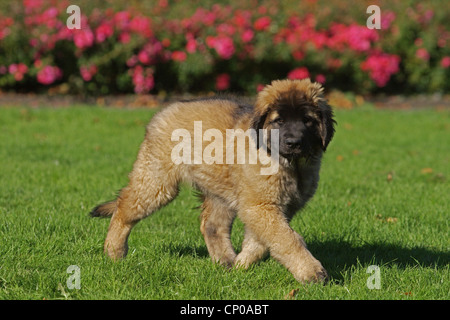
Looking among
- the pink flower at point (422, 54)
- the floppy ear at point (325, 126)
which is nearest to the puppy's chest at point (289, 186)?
the floppy ear at point (325, 126)

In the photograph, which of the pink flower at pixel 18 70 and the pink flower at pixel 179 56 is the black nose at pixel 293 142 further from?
the pink flower at pixel 18 70

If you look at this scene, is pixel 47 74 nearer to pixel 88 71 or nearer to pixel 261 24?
pixel 88 71

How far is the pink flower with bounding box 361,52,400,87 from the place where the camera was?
568 inches

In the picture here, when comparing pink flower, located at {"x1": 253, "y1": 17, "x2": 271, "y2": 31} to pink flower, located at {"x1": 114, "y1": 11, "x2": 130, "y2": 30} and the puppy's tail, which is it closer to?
pink flower, located at {"x1": 114, "y1": 11, "x2": 130, "y2": 30}

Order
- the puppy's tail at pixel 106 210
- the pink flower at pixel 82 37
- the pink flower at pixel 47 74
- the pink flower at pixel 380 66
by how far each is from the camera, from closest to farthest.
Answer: the puppy's tail at pixel 106 210, the pink flower at pixel 82 37, the pink flower at pixel 47 74, the pink flower at pixel 380 66

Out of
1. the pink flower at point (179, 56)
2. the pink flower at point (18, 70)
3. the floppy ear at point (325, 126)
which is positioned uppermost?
the floppy ear at point (325, 126)

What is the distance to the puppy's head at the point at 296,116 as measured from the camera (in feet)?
14.1

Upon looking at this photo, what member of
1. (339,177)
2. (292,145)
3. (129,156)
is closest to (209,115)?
(292,145)

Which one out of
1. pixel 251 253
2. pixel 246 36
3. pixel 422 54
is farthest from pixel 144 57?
pixel 251 253

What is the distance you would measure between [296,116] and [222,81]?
938cm

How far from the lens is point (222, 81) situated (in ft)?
44.8

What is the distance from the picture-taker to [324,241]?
5.41 metres

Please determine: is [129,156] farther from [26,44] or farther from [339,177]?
[26,44]

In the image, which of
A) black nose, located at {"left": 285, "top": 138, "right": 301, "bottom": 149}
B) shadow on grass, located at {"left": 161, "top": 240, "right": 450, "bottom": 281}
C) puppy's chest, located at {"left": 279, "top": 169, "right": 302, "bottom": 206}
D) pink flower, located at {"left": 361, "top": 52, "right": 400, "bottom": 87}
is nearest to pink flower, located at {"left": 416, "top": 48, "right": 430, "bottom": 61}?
pink flower, located at {"left": 361, "top": 52, "right": 400, "bottom": 87}
